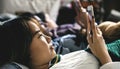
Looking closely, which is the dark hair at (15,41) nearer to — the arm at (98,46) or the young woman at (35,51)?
the young woman at (35,51)

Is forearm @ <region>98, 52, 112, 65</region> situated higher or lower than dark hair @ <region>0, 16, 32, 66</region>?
lower

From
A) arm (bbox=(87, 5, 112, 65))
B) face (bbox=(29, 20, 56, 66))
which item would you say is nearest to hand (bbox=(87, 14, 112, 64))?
arm (bbox=(87, 5, 112, 65))

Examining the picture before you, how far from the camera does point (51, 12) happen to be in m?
2.46

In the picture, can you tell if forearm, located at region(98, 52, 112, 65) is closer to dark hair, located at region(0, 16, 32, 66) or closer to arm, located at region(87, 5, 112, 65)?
arm, located at region(87, 5, 112, 65)

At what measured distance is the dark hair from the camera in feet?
3.92

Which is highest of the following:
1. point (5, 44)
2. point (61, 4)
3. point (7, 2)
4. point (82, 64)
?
point (5, 44)

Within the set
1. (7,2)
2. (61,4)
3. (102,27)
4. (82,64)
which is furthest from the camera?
(61,4)

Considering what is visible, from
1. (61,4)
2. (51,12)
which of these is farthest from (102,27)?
(61,4)

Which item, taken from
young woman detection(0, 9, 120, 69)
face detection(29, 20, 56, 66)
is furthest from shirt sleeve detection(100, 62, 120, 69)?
face detection(29, 20, 56, 66)

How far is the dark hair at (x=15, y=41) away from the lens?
1.20 meters

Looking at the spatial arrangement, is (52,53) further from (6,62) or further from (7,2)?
(7,2)

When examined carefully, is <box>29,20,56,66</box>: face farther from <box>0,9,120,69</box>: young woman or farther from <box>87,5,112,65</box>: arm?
<box>87,5,112,65</box>: arm

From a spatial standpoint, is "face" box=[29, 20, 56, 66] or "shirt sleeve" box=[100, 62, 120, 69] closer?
"shirt sleeve" box=[100, 62, 120, 69]

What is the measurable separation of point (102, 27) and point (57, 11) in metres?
1.12
